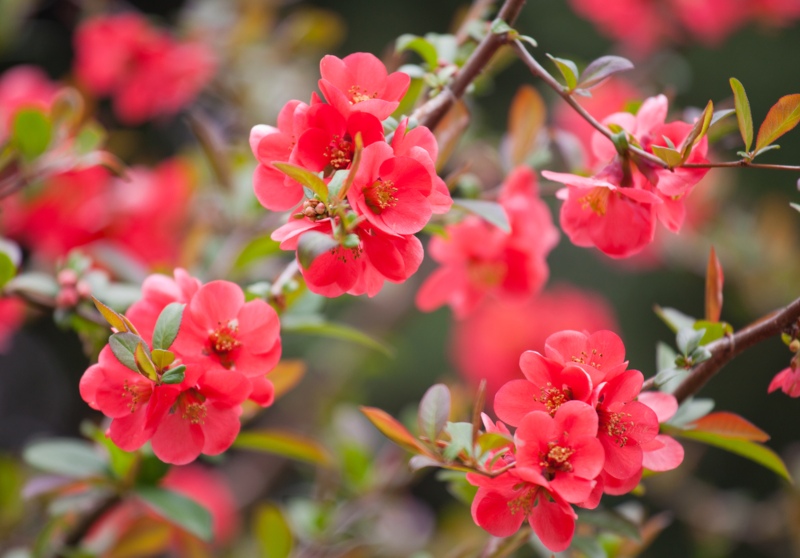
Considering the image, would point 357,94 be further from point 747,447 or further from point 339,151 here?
point 747,447

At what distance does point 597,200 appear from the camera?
542 millimetres

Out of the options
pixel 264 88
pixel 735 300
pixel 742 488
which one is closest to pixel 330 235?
pixel 264 88

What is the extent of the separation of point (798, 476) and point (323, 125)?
105cm

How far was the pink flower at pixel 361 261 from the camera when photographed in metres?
0.46

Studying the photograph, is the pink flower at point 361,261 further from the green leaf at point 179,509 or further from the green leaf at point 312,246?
the green leaf at point 179,509

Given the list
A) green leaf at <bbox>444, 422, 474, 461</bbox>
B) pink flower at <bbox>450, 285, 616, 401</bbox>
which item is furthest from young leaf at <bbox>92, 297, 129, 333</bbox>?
pink flower at <bbox>450, 285, 616, 401</bbox>

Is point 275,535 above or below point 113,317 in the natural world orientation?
below

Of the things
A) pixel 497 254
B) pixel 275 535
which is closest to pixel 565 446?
pixel 497 254

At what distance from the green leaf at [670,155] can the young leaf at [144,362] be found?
342 mm

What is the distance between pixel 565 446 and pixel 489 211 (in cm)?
24

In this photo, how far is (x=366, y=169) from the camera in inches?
17.6

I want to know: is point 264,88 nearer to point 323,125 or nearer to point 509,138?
point 509,138

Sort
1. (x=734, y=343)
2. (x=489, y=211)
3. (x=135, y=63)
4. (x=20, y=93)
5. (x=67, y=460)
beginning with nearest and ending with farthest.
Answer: (x=734, y=343) → (x=489, y=211) → (x=67, y=460) → (x=20, y=93) → (x=135, y=63)

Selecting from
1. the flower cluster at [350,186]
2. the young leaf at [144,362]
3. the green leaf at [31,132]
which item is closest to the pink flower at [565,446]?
the flower cluster at [350,186]
